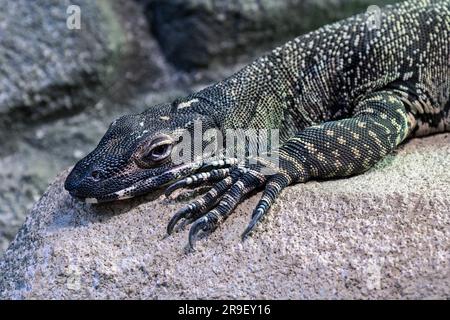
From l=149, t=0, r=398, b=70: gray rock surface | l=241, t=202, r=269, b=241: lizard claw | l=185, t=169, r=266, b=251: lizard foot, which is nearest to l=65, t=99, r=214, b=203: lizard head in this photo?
l=185, t=169, r=266, b=251: lizard foot

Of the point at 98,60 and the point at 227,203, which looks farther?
the point at 98,60

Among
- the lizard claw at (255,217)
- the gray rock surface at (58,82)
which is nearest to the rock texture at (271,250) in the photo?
the lizard claw at (255,217)

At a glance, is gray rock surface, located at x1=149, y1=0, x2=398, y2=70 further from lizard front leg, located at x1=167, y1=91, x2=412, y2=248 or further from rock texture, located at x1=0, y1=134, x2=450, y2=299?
rock texture, located at x1=0, y1=134, x2=450, y2=299

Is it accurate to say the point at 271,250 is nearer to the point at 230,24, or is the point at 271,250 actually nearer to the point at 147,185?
the point at 147,185

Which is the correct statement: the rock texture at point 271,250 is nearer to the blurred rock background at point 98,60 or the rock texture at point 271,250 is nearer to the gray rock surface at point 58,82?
the gray rock surface at point 58,82

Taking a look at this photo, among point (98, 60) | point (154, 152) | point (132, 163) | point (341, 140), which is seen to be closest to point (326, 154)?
point (341, 140)

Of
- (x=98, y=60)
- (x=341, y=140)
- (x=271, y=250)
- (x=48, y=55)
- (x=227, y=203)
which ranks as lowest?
(x=271, y=250)
